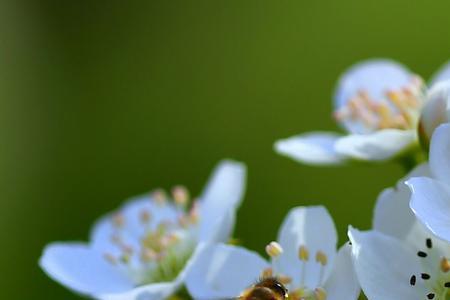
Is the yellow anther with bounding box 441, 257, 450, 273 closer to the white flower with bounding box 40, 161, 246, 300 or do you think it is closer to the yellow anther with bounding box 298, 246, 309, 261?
the yellow anther with bounding box 298, 246, 309, 261

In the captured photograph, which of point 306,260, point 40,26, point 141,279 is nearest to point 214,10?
point 40,26

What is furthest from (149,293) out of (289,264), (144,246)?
(144,246)

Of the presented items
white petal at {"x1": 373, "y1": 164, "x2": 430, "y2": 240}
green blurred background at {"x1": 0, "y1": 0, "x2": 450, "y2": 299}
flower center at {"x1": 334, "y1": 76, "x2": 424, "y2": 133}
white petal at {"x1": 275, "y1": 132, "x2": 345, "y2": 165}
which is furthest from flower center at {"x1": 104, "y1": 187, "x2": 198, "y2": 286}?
green blurred background at {"x1": 0, "y1": 0, "x2": 450, "y2": 299}

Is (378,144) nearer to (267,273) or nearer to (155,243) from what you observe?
(267,273)

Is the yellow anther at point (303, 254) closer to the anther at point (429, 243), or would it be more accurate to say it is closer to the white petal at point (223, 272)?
the white petal at point (223, 272)

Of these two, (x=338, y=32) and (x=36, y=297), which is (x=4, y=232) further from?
(x=338, y=32)
